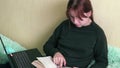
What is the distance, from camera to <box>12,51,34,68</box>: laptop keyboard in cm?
134

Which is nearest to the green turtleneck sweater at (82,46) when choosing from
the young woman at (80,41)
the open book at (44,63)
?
the young woman at (80,41)

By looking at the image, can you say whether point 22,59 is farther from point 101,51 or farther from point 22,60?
point 101,51

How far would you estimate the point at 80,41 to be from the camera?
149 centimetres

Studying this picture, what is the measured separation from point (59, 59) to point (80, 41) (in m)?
0.19

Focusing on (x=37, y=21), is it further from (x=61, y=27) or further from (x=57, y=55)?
(x=57, y=55)

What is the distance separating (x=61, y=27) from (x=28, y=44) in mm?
472

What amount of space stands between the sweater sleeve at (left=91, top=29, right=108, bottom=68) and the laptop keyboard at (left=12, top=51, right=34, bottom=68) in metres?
0.41

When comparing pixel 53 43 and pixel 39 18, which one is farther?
pixel 39 18

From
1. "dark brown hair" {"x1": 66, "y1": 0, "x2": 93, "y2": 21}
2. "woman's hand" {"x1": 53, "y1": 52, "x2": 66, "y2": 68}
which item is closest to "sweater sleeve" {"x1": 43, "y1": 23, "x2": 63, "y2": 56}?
"woman's hand" {"x1": 53, "y1": 52, "x2": 66, "y2": 68}

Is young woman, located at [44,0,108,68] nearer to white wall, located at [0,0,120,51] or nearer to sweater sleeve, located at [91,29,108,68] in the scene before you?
sweater sleeve, located at [91,29,108,68]

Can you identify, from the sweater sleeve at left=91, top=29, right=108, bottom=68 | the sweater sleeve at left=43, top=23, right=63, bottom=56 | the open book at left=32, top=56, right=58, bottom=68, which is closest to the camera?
the open book at left=32, top=56, right=58, bottom=68

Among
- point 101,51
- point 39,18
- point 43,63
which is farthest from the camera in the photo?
point 39,18

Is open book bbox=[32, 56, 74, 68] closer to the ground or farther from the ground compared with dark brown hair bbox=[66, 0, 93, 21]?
closer to the ground

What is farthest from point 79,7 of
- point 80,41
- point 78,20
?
point 80,41
